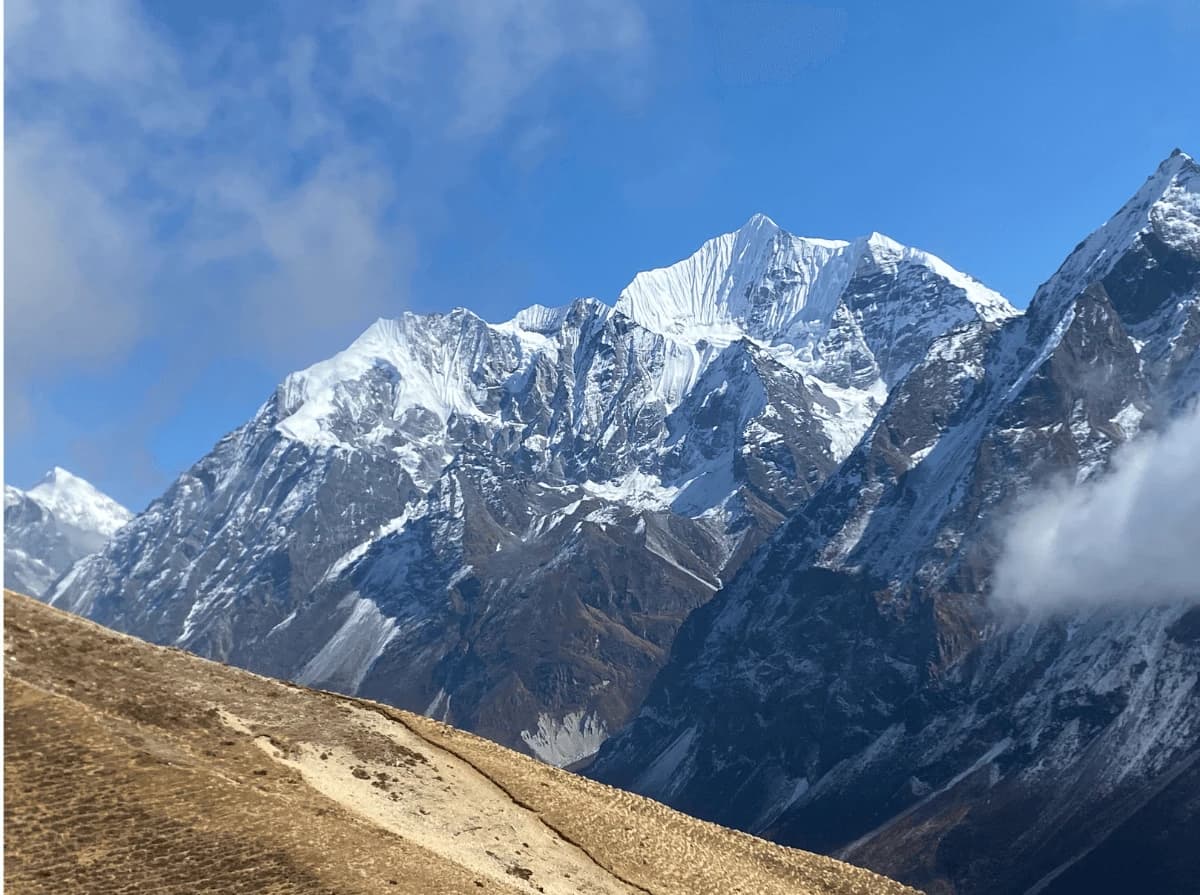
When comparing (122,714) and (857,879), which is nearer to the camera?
(122,714)

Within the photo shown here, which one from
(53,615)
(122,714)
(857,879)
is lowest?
(122,714)

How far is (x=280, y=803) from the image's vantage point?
175 feet

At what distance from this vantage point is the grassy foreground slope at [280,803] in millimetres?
47625

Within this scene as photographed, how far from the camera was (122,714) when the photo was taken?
57531 millimetres

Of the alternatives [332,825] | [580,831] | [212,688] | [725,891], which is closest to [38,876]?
[332,825]

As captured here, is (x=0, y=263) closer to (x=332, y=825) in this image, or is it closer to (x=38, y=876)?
(x=38, y=876)

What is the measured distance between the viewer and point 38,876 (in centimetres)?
4491

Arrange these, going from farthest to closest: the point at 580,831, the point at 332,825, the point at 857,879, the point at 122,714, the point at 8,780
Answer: the point at 857,879, the point at 580,831, the point at 122,714, the point at 332,825, the point at 8,780

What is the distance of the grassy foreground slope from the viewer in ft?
156

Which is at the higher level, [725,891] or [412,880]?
[725,891]

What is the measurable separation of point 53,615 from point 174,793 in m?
18.3

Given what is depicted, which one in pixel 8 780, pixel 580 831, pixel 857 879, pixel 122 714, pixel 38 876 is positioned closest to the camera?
pixel 38 876

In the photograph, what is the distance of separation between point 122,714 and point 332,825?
36.9 ft

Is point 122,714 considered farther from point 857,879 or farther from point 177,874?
point 857,879
